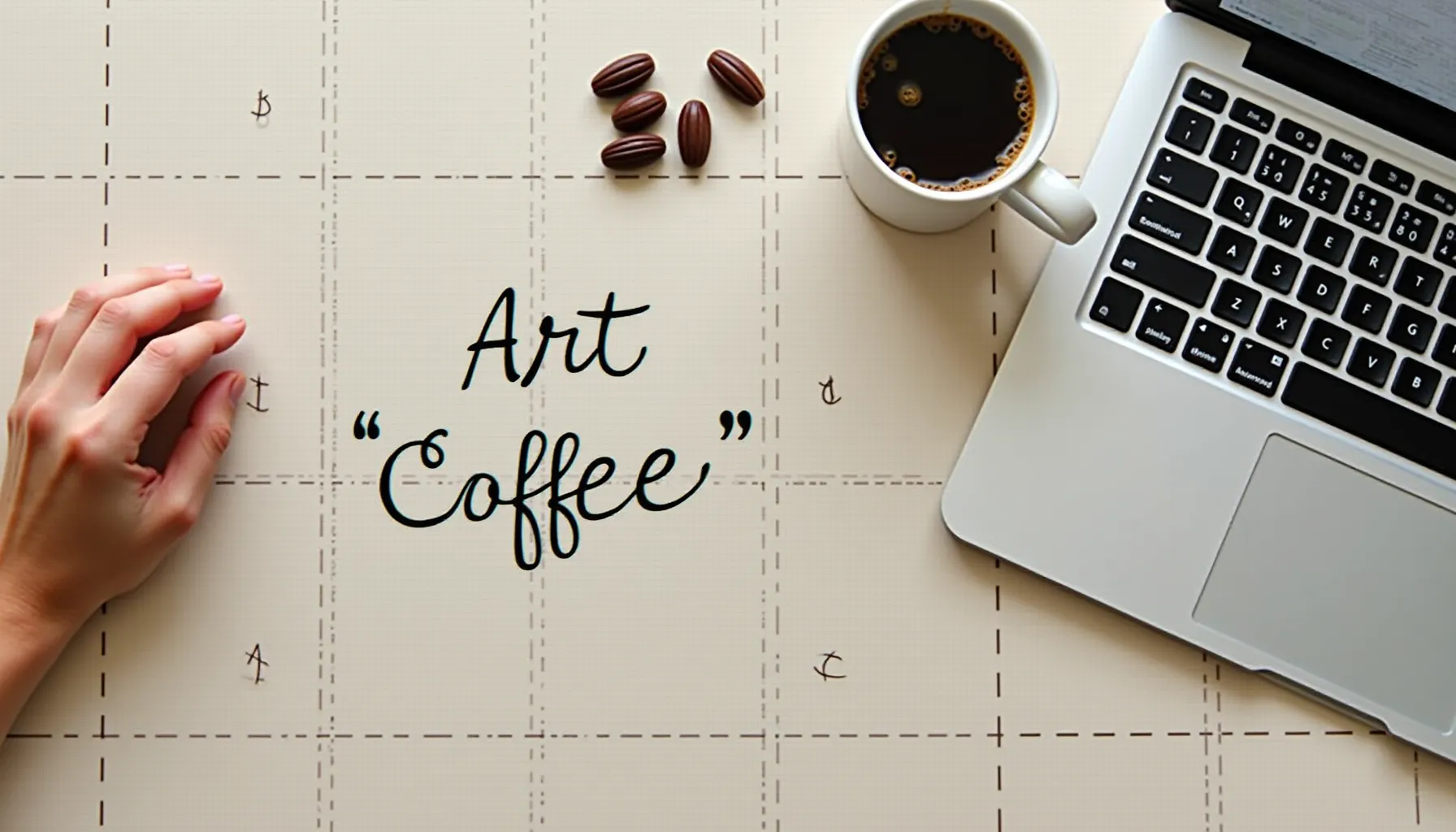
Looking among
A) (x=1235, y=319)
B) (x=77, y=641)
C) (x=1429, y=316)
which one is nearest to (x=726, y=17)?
(x=1235, y=319)

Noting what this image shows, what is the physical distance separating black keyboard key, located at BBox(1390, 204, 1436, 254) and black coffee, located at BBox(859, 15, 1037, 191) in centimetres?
26

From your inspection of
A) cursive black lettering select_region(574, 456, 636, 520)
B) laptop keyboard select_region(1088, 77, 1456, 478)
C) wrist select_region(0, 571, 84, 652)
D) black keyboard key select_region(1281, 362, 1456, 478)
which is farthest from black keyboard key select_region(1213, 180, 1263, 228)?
wrist select_region(0, 571, 84, 652)

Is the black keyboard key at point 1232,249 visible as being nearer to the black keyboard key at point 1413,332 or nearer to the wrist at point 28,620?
the black keyboard key at point 1413,332

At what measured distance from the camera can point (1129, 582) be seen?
757 mm

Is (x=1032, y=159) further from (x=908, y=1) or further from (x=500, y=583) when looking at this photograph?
(x=500, y=583)

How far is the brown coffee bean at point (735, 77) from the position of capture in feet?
2.56

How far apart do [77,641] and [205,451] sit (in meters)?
0.16

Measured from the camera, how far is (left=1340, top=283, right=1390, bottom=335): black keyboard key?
742 millimetres

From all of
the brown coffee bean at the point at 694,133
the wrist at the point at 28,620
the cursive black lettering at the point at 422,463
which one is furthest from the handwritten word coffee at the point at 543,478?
the wrist at the point at 28,620

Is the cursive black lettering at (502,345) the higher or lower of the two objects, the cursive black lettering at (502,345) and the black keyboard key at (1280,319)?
the lower

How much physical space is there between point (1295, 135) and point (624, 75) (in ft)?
1.46

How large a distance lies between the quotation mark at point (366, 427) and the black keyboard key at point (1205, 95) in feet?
1.92

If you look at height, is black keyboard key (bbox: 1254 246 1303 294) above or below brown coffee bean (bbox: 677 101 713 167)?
below

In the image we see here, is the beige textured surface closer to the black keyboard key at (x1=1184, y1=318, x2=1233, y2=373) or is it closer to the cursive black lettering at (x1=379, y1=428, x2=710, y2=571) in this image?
the cursive black lettering at (x1=379, y1=428, x2=710, y2=571)
